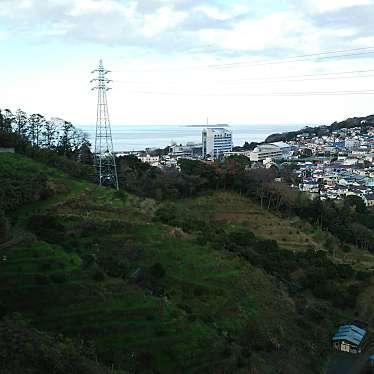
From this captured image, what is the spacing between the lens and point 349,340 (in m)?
15.7

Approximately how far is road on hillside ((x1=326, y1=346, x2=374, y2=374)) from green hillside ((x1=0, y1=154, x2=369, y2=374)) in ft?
1.25

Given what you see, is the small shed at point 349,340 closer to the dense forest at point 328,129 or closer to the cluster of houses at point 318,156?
the cluster of houses at point 318,156

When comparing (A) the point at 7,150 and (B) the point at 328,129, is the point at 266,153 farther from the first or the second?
(A) the point at 7,150

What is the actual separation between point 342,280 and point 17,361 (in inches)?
691

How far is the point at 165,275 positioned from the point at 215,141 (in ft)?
255

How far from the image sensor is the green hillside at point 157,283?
11.7 meters

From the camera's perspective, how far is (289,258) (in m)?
23.2

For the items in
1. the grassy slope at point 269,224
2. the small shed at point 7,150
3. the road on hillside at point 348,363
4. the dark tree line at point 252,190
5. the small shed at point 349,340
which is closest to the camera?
the road on hillside at point 348,363

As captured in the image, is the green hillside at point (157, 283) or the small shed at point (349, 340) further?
the small shed at point (349, 340)

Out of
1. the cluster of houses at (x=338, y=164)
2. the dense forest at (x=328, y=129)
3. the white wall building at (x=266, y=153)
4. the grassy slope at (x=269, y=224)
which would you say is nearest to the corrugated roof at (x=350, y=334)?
the grassy slope at (x=269, y=224)

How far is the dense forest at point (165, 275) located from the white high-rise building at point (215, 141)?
59.0 metres

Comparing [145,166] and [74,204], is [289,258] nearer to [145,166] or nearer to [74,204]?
[74,204]

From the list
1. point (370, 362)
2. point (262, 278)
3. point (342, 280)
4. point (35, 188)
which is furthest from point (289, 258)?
point (35, 188)

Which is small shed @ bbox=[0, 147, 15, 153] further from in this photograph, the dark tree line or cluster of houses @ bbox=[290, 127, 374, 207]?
cluster of houses @ bbox=[290, 127, 374, 207]
